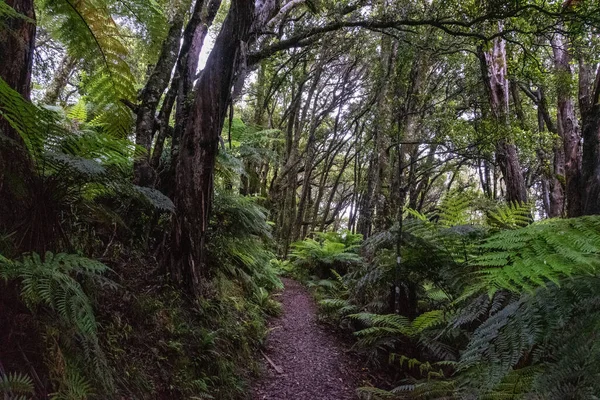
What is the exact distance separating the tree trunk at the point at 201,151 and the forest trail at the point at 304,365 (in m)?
1.32

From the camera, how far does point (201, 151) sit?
315 centimetres

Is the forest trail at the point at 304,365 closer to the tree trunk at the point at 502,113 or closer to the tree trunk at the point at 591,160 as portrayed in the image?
the tree trunk at the point at 591,160

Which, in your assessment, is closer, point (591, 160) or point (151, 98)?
point (151, 98)

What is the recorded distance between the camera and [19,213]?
5.93ft

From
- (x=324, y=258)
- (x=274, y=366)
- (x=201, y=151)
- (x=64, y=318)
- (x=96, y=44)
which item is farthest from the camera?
(x=324, y=258)

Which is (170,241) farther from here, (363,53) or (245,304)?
(363,53)

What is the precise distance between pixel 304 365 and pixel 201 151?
278 cm

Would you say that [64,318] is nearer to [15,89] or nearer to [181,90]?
[15,89]

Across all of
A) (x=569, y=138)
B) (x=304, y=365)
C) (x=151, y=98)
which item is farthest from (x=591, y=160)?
(x=151, y=98)

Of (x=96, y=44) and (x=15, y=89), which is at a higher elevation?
(x=96, y=44)

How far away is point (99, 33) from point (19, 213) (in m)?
1.88

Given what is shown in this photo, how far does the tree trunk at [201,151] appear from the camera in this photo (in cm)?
307

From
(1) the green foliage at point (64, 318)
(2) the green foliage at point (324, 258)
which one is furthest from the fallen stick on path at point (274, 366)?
(2) the green foliage at point (324, 258)

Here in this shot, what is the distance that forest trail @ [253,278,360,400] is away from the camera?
3400mm
